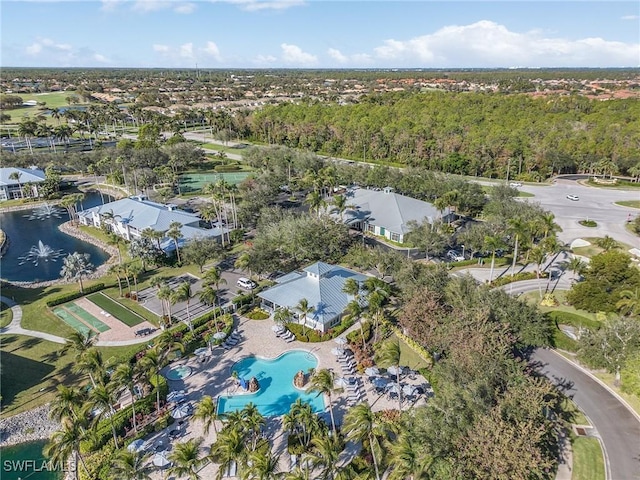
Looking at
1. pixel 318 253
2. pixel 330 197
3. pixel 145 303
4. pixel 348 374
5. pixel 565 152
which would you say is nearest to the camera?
pixel 348 374

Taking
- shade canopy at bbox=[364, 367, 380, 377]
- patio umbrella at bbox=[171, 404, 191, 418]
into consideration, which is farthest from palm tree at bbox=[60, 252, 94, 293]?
shade canopy at bbox=[364, 367, 380, 377]

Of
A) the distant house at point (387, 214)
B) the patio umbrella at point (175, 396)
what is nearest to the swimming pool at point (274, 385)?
the patio umbrella at point (175, 396)

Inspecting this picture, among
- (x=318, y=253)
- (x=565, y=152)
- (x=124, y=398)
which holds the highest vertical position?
(x=565, y=152)

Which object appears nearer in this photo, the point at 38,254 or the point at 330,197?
the point at 38,254

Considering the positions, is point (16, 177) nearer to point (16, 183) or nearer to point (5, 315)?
point (16, 183)

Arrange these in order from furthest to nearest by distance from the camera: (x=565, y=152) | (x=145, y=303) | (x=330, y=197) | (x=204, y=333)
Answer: (x=565, y=152) < (x=330, y=197) < (x=145, y=303) < (x=204, y=333)

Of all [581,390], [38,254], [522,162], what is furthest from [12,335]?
[522,162]

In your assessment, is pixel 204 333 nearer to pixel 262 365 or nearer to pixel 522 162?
pixel 262 365

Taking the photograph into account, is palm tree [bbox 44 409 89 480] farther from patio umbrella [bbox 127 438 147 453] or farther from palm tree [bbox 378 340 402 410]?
palm tree [bbox 378 340 402 410]
